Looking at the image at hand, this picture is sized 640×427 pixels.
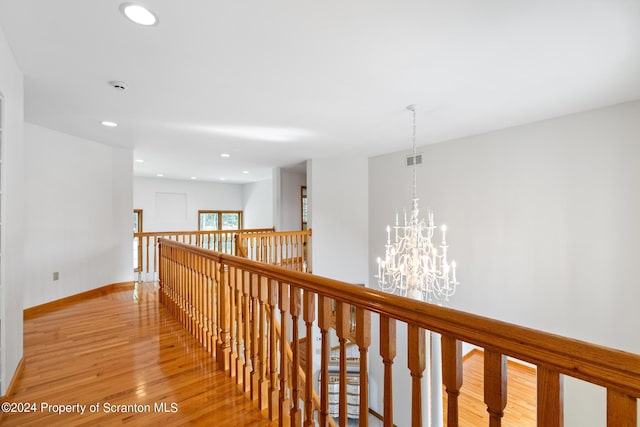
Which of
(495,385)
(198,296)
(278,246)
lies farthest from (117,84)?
(278,246)

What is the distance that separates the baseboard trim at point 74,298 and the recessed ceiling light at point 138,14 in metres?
3.77

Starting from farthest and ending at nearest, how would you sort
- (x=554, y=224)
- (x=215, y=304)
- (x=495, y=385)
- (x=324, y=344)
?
(x=554, y=224) < (x=215, y=304) < (x=324, y=344) < (x=495, y=385)

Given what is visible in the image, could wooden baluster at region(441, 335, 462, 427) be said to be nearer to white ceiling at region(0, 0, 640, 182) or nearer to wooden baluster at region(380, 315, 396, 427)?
wooden baluster at region(380, 315, 396, 427)

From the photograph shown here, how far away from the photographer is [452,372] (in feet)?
2.51

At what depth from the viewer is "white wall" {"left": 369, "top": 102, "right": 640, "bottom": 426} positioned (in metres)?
2.86

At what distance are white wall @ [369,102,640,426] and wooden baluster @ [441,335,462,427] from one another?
3348mm

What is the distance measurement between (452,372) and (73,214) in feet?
17.0

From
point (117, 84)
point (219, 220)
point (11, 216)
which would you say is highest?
point (117, 84)

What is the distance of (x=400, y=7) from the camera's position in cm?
156

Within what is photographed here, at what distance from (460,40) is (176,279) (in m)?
3.38

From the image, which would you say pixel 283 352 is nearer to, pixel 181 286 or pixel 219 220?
pixel 181 286

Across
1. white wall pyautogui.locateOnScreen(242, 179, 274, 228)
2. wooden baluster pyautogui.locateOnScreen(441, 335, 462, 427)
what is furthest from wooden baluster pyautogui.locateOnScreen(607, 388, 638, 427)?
white wall pyautogui.locateOnScreen(242, 179, 274, 228)

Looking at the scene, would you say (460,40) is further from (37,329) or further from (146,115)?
(37,329)

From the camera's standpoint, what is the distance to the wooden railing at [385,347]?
1.84 feet
